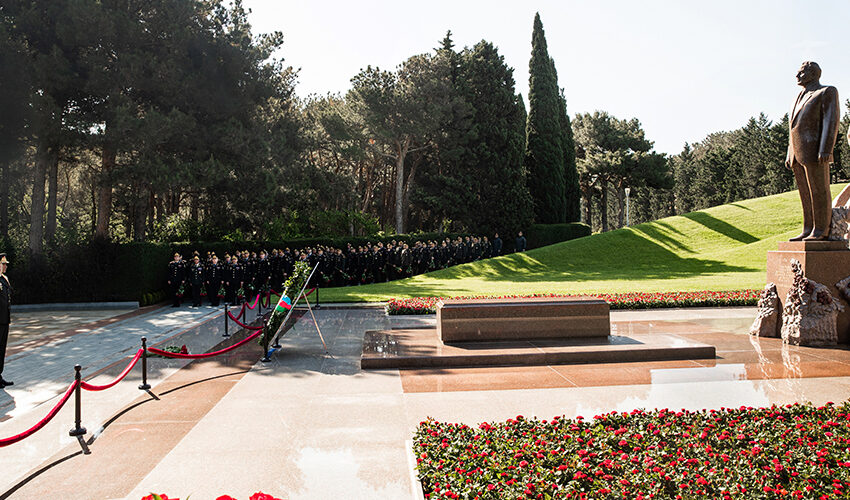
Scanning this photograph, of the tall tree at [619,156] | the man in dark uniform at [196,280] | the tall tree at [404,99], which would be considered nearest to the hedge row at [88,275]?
the man in dark uniform at [196,280]

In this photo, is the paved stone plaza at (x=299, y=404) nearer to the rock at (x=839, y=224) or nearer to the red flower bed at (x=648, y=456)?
the red flower bed at (x=648, y=456)

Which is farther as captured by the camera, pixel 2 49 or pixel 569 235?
pixel 569 235

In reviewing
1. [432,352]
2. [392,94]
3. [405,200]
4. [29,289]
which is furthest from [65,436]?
[405,200]

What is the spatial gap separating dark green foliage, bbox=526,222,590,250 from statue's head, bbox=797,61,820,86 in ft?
96.4

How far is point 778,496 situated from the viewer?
3625mm

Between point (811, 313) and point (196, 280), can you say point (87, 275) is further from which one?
point (811, 313)

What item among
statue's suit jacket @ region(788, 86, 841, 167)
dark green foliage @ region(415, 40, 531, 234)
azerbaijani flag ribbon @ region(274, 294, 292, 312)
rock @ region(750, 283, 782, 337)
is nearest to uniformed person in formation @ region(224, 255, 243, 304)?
azerbaijani flag ribbon @ region(274, 294, 292, 312)

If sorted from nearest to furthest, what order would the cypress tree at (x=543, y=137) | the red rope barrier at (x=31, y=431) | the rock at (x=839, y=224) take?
the red rope barrier at (x=31, y=431) < the rock at (x=839, y=224) < the cypress tree at (x=543, y=137)

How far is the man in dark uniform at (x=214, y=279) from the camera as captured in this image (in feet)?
59.2

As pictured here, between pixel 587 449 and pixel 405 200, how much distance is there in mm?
37611

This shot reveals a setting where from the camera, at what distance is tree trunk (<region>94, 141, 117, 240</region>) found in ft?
63.6

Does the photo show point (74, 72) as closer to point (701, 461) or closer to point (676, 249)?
point (701, 461)

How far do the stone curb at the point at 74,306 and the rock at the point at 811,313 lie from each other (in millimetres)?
17652

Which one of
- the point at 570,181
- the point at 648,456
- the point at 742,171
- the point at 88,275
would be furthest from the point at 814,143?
the point at 742,171
